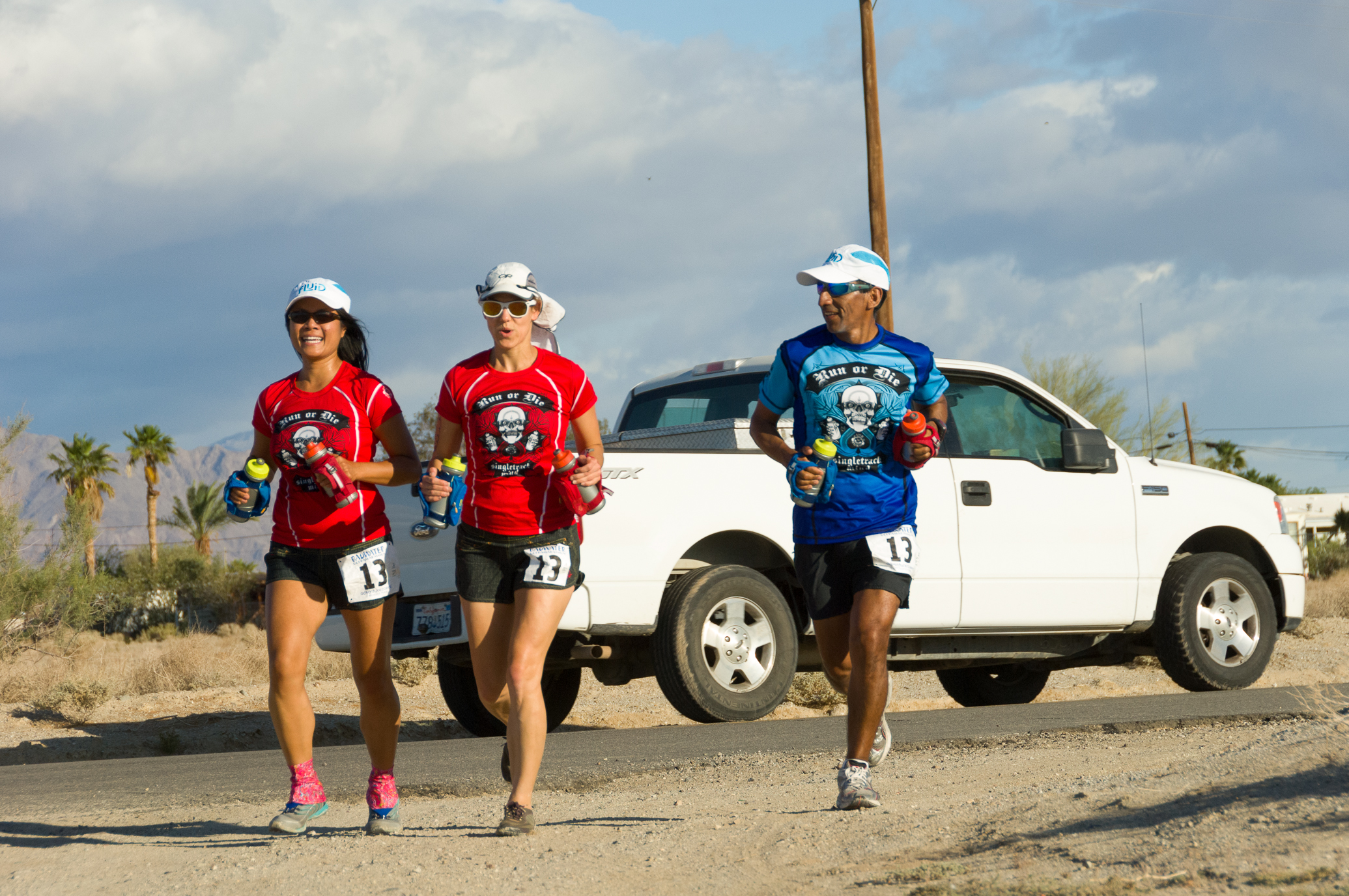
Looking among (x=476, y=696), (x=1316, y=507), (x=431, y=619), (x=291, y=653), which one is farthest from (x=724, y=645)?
(x=1316, y=507)

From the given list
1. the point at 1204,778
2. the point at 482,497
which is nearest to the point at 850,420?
the point at 482,497

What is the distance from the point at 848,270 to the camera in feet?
17.0

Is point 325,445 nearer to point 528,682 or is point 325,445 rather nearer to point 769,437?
point 528,682

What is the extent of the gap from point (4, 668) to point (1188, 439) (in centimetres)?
4619

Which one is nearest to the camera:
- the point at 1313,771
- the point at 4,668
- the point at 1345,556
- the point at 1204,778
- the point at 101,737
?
the point at 1313,771

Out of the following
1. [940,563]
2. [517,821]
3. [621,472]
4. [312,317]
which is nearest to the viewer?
[517,821]

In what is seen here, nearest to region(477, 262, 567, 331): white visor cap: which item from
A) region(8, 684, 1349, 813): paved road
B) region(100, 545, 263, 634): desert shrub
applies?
region(8, 684, 1349, 813): paved road

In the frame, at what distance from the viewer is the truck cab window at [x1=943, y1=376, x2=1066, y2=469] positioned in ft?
28.7

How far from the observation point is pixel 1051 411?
9.12 m

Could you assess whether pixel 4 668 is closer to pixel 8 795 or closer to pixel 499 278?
pixel 8 795

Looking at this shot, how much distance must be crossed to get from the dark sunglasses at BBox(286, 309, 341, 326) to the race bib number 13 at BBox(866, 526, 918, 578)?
2.07m

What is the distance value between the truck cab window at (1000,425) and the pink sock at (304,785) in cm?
486

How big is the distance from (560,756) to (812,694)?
5.26 m

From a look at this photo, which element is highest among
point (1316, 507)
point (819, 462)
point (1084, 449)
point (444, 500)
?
point (1316, 507)
